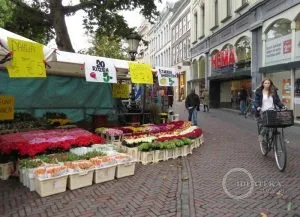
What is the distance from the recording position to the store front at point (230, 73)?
19938 millimetres

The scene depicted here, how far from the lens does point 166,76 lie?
Answer: 11.5 metres

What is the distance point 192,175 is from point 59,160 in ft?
8.14

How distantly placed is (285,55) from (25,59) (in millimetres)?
12326

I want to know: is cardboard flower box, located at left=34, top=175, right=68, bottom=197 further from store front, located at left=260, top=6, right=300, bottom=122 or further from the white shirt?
store front, located at left=260, top=6, right=300, bottom=122

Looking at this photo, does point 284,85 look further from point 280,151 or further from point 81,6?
point 81,6

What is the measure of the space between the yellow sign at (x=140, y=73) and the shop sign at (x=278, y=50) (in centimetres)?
754

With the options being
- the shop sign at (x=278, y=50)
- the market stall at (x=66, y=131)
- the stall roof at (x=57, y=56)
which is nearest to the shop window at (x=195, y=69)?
the shop sign at (x=278, y=50)

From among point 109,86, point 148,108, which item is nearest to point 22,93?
point 109,86

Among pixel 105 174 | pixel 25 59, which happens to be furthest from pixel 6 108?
pixel 105 174

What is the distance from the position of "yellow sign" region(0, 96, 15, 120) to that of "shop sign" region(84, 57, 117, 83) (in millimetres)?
2325

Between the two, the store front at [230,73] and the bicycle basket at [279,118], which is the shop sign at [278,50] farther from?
the bicycle basket at [279,118]

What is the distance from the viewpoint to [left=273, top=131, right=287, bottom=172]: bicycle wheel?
21.9ft

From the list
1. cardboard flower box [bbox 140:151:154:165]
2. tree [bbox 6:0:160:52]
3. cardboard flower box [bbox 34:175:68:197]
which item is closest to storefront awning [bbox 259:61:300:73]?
tree [bbox 6:0:160:52]

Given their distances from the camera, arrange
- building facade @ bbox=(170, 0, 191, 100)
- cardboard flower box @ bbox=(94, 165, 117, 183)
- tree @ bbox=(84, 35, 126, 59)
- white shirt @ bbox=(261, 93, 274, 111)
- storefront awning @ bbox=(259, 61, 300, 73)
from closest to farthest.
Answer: cardboard flower box @ bbox=(94, 165, 117, 183) → white shirt @ bbox=(261, 93, 274, 111) → storefront awning @ bbox=(259, 61, 300, 73) → building facade @ bbox=(170, 0, 191, 100) → tree @ bbox=(84, 35, 126, 59)
